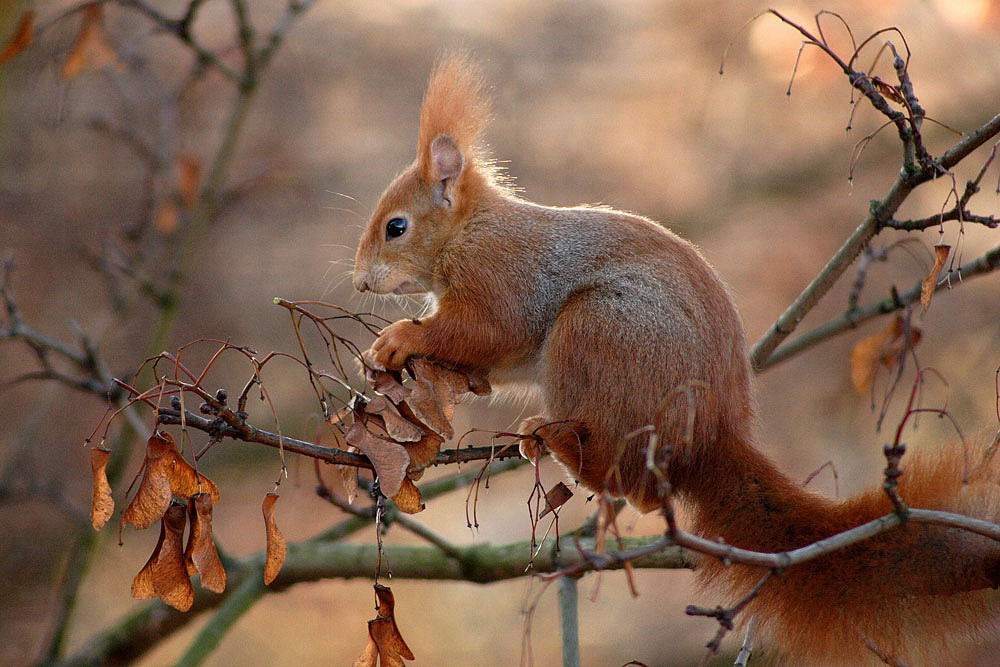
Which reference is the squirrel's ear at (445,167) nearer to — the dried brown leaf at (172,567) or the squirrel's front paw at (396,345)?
the squirrel's front paw at (396,345)

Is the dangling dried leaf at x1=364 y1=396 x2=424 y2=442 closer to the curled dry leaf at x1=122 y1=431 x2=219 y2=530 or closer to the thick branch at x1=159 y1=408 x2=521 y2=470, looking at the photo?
the thick branch at x1=159 y1=408 x2=521 y2=470

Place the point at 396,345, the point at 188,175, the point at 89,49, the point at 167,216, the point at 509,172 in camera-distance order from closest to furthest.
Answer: the point at 396,345 < the point at 89,49 < the point at 188,175 < the point at 167,216 < the point at 509,172

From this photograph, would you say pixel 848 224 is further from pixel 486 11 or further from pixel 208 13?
pixel 208 13

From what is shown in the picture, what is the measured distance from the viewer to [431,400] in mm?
2107

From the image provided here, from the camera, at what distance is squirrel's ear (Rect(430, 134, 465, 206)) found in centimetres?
291

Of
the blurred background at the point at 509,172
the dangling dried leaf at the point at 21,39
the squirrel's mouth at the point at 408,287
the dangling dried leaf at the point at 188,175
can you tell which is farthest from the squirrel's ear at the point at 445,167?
the blurred background at the point at 509,172

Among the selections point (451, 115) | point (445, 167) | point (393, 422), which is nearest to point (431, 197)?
point (445, 167)

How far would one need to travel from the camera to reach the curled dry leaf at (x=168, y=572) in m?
1.72

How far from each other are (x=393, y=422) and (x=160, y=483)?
49cm

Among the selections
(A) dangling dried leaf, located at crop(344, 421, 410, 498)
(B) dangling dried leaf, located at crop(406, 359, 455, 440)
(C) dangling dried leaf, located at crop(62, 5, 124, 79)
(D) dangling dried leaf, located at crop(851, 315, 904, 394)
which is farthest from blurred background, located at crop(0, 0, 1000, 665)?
(A) dangling dried leaf, located at crop(344, 421, 410, 498)

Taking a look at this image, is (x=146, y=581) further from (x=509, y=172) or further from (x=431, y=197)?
(x=509, y=172)

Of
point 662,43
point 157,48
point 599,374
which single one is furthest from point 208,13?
point 599,374

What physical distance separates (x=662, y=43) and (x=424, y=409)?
5.63 meters

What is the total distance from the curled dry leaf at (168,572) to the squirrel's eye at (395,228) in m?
1.33
